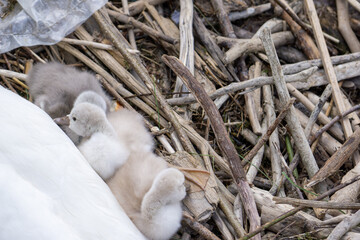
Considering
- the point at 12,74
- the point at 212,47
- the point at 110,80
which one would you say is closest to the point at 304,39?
the point at 212,47

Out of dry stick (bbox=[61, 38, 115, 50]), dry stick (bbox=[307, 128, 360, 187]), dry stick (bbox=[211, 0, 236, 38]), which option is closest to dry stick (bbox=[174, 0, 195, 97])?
dry stick (bbox=[211, 0, 236, 38])

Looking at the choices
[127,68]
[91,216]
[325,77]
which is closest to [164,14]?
[127,68]

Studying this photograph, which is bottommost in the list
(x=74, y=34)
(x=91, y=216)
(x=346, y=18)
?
(x=346, y=18)

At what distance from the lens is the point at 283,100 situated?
8.05 ft

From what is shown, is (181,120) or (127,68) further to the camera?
(127,68)

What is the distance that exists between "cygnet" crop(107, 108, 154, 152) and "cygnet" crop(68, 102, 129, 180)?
49 mm

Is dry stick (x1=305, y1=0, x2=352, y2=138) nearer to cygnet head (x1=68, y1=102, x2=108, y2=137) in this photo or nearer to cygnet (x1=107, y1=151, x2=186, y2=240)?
cygnet (x1=107, y1=151, x2=186, y2=240)

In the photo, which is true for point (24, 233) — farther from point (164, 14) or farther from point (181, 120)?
point (164, 14)

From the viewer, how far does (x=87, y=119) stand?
221 cm

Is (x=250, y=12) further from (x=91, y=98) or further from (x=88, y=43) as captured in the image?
(x=91, y=98)

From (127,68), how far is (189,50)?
1.23 feet

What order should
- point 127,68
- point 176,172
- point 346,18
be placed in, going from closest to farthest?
point 176,172 < point 127,68 < point 346,18

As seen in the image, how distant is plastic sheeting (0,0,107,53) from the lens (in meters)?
2.63

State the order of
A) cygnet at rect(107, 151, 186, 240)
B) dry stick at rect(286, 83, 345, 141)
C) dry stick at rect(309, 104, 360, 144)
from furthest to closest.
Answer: dry stick at rect(286, 83, 345, 141) < dry stick at rect(309, 104, 360, 144) < cygnet at rect(107, 151, 186, 240)
